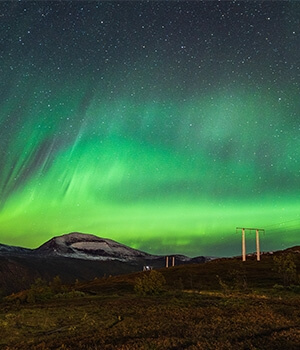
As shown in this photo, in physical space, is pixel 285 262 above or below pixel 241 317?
above

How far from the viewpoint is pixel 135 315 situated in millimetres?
28000

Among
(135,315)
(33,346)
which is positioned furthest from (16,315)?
(33,346)

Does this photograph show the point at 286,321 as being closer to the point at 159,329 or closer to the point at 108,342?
the point at 159,329

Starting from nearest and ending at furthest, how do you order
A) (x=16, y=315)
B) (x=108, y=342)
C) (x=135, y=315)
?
(x=108, y=342) → (x=135, y=315) → (x=16, y=315)

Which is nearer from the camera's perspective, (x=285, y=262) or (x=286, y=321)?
(x=286, y=321)

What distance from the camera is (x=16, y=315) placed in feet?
101

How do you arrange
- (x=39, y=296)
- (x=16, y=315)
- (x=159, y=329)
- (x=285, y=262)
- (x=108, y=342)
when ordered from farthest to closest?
1. (x=285, y=262)
2. (x=39, y=296)
3. (x=16, y=315)
4. (x=159, y=329)
5. (x=108, y=342)

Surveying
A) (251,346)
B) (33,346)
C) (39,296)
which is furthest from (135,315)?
(39,296)

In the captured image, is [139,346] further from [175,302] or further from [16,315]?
[175,302]

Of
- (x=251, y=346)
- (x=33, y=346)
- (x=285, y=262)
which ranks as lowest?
(x=33, y=346)

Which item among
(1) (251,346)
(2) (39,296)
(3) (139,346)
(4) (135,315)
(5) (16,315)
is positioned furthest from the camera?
(2) (39,296)

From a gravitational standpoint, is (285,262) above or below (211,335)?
above

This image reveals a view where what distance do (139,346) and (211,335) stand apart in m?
4.31

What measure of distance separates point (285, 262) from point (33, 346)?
5292cm
